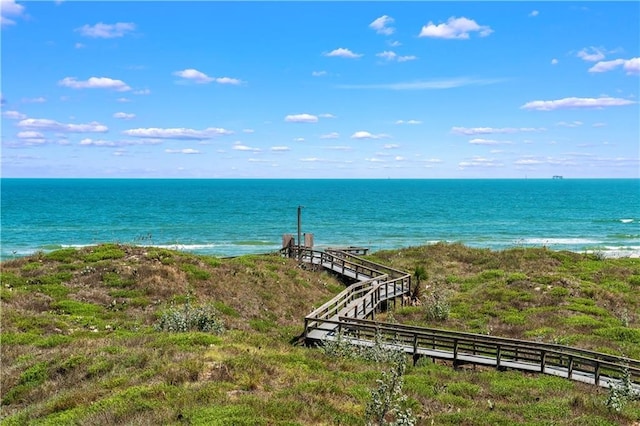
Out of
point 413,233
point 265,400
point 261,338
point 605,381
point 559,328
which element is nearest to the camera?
point 265,400

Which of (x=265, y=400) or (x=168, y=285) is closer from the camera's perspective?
(x=265, y=400)

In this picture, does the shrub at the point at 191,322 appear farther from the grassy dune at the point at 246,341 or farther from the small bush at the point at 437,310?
the small bush at the point at 437,310

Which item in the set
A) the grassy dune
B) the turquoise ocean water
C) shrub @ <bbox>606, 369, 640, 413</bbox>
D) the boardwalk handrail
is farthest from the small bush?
the turquoise ocean water

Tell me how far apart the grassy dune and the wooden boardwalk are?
0.82 m

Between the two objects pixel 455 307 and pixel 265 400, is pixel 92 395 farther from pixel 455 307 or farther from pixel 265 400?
pixel 455 307

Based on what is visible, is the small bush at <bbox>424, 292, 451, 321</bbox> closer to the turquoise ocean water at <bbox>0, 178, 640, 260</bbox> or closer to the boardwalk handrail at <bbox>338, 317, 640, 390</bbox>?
the boardwalk handrail at <bbox>338, 317, 640, 390</bbox>

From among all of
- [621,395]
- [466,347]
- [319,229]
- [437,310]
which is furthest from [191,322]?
[319,229]

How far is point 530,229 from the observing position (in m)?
82.6

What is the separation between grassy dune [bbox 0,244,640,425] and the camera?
34.6ft

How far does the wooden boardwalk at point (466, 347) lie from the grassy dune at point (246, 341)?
822 mm

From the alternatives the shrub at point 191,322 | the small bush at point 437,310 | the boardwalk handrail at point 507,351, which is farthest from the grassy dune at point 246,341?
the boardwalk handrail at point 507,351

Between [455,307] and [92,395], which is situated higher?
[92,395]

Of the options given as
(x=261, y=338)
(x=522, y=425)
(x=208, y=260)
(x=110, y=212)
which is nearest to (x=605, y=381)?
(x=522, y=425)

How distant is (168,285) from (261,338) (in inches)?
405
